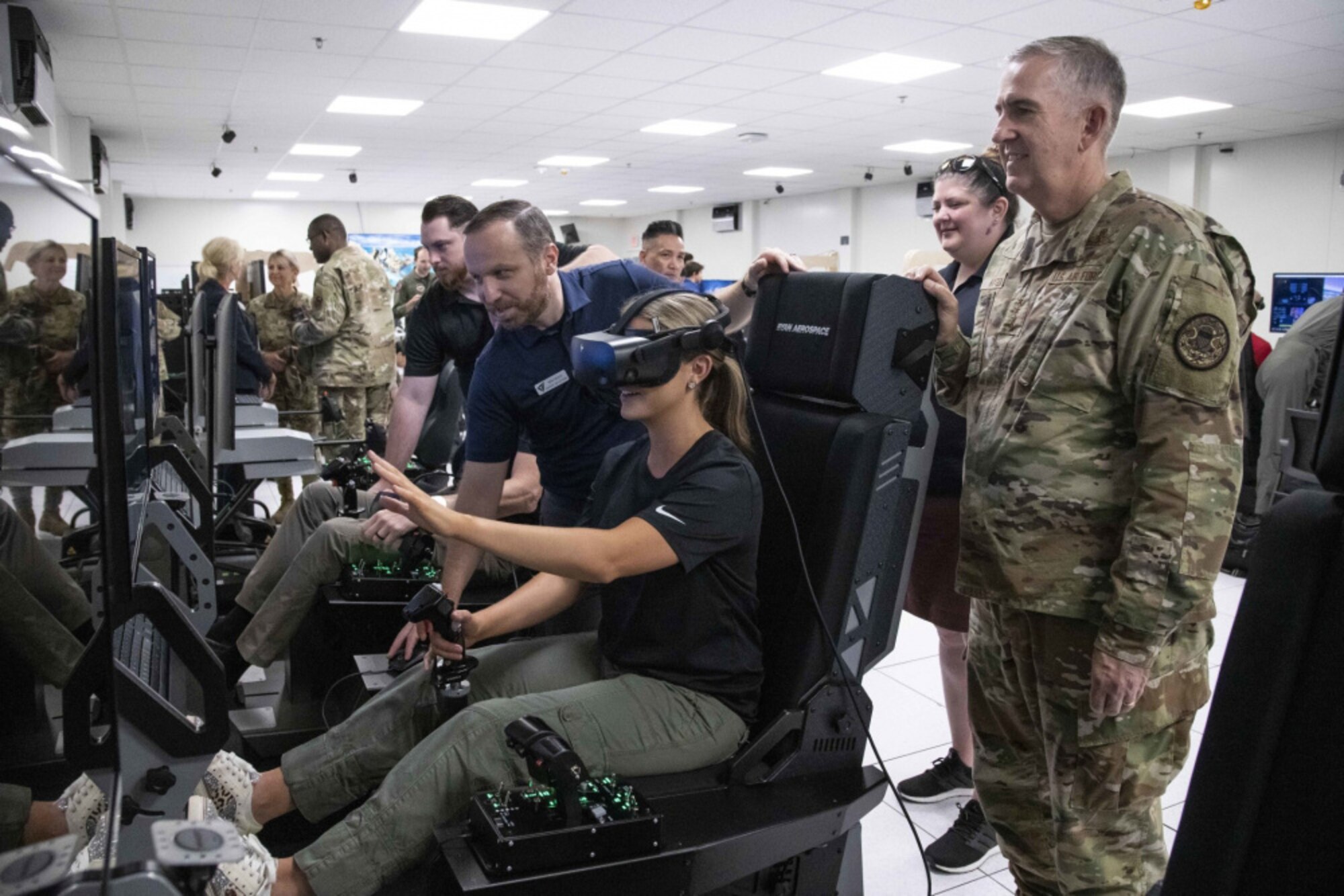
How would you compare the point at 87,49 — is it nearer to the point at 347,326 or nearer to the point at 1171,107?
the point at 347,326

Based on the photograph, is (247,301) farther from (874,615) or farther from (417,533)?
(874,615)

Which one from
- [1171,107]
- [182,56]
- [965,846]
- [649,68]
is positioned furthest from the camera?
[1171,107]

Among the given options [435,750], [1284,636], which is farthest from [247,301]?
[1284,636]

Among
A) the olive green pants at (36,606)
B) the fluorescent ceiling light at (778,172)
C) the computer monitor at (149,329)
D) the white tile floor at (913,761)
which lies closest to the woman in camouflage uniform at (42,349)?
the olive green pants at (36,606)

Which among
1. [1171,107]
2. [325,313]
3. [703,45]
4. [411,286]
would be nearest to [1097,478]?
[325,313]

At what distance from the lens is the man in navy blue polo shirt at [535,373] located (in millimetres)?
2078

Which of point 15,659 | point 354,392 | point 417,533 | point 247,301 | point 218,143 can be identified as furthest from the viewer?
point 218,143

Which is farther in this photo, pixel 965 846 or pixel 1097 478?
pixel 965 846

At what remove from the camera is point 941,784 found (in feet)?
8.00

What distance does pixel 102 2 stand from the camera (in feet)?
16.4

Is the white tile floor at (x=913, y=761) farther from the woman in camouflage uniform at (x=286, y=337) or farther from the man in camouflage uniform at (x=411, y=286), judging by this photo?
the man in camouflage uniform at (x=411, y=286)

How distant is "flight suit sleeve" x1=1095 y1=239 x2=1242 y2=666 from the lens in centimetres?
134

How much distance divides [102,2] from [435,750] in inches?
203

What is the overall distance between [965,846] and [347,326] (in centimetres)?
434
